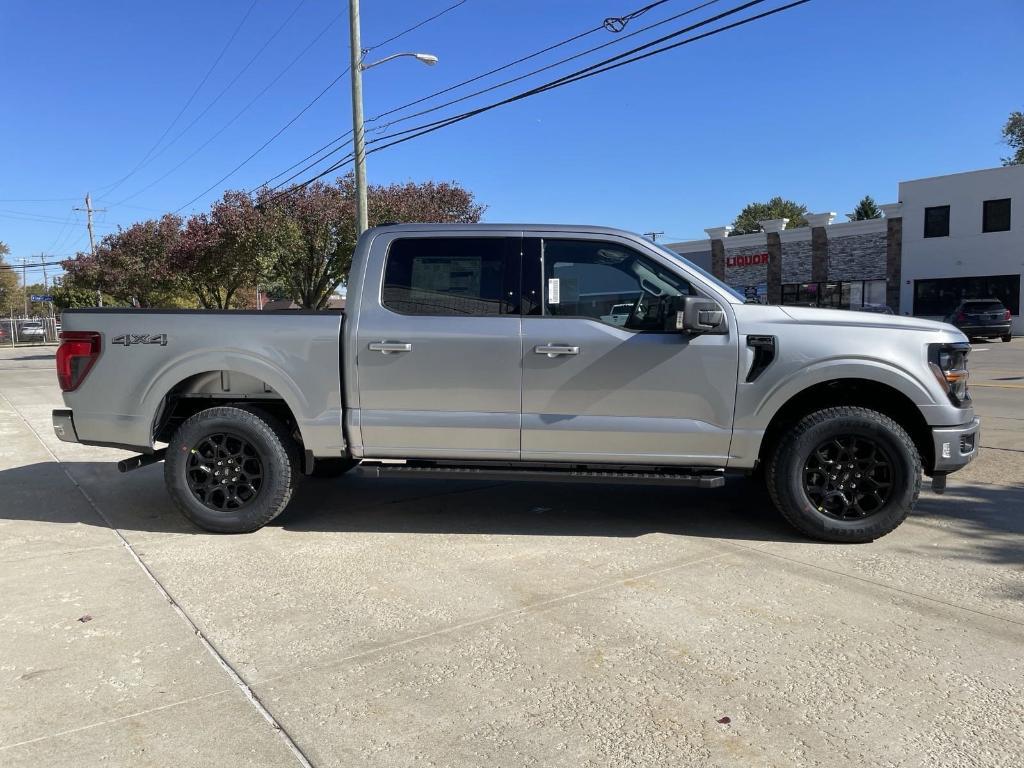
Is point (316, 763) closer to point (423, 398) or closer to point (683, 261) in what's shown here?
point (423, 398)

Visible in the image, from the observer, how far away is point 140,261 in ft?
91.9

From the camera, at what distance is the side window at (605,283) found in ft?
16.1

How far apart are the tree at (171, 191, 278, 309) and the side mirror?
19.4m

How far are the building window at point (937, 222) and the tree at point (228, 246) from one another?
29.0 meters

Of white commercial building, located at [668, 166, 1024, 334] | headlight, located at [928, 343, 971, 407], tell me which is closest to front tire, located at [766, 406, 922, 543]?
headlight, located at [928, 343, 971, 407]

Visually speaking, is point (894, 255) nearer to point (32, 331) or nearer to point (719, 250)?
point (719, 250)

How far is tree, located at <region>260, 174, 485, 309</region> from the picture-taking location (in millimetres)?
22125

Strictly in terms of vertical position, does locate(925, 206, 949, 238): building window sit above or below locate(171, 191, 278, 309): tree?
above

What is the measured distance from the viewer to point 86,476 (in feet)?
24.3

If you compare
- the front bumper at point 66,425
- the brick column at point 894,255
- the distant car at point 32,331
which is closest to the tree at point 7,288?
the distant car at point 32,331

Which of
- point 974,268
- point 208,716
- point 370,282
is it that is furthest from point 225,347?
point 974,268

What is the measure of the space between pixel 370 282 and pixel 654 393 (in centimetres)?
198

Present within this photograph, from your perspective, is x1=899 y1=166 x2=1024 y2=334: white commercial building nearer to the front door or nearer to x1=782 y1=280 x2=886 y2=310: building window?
x1=782 y1=280 x2=886 y2=310: building window

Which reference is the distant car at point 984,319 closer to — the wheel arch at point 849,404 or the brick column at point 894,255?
the brick column at point 894,255
